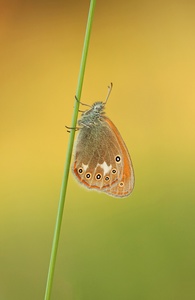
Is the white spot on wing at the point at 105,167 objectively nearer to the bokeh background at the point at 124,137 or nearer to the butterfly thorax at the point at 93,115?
the butterfly thorax at the point at 93,115

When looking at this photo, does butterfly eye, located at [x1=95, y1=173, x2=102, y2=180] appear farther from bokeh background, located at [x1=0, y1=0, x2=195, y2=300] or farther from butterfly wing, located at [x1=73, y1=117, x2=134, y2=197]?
bokeh background, located at [x1=0, y1=0, x2=195, y2=300]

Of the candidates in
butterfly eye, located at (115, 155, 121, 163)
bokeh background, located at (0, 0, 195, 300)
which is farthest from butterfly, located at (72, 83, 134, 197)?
bokeh background, located at (0, 0, 195, 300)

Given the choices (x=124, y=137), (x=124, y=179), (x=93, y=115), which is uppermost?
(x=124, y=137)

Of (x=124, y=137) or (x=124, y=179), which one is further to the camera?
(x=124, y=137)

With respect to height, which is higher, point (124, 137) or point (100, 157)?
point (124, 137)

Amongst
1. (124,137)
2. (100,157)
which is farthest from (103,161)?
(124,137)

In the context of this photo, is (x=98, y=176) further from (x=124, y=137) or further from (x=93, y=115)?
(x=124, y=137)
